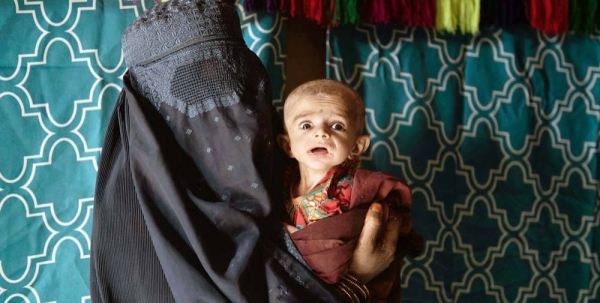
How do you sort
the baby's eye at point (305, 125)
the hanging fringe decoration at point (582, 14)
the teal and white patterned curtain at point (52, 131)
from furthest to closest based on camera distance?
the hanging fringe decoration at point (582, 14)
the teal and white patterned curtain at point (52, 131)
the baby's eye at point (305, 125)

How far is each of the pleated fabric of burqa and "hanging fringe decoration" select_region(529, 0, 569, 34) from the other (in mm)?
1091

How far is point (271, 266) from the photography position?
137cm

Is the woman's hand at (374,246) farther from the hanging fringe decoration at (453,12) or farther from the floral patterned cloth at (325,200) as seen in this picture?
the hanging fringe decoration at (453,12)

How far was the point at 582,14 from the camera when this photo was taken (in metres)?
2.22

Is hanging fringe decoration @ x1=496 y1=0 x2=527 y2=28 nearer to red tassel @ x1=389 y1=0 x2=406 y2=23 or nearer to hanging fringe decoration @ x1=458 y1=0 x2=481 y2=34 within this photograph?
hanging fringe decoration @ x1=458 y1=0 x2=481 y2=34

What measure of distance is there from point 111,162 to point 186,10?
1.23ft

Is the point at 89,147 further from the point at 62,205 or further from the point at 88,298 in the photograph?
the point at 88,298

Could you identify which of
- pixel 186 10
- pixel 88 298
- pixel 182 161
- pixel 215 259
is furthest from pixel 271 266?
pixel 88 298

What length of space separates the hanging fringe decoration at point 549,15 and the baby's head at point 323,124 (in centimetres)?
94

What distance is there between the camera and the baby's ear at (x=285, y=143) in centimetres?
152

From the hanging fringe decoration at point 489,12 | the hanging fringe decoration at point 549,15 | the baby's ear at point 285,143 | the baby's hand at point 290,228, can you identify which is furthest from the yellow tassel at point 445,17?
the baby's hand at point 290,228

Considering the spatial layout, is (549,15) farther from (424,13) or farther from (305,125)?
(305,125)

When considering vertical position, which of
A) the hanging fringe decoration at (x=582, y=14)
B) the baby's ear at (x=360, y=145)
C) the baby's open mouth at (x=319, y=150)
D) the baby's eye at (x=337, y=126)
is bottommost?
the baby's ear at (x=360, y=145)

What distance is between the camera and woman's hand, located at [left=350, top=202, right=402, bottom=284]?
137 centimetres
